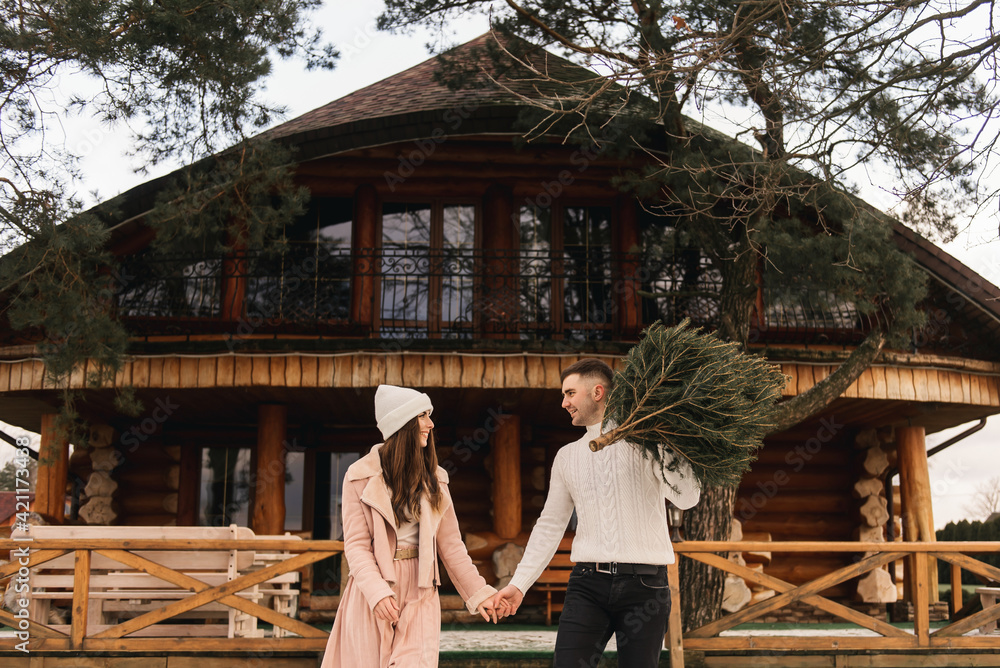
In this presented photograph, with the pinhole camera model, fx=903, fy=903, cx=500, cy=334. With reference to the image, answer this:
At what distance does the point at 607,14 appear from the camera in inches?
340

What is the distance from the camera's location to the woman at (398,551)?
3682 millimetres

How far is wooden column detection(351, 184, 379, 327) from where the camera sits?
10884 mm

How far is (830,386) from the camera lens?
326 inches

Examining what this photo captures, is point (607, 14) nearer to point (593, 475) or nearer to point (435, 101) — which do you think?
point (435, 101)

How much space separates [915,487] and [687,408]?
906 cm

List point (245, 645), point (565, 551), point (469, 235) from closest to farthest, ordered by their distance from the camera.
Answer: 1. point (245, 645)
2. point (565, 551)
3. point (469, 235)

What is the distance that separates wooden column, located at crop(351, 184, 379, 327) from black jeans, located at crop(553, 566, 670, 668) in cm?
724

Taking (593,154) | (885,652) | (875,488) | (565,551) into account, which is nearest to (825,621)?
(875,488)

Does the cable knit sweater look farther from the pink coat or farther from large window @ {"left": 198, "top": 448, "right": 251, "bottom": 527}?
large window @ {"left": 198, "top": 448, "right": 251, "bottom": 527}

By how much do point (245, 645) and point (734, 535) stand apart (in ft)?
22.5

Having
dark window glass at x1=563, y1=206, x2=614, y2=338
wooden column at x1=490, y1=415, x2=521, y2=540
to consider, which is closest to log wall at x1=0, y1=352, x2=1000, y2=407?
wooden column at x1=490, y1=415, x2=521, y2=540

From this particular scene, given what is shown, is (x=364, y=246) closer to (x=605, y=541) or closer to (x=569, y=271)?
(x=569, y=271)

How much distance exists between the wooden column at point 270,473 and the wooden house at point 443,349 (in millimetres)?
24

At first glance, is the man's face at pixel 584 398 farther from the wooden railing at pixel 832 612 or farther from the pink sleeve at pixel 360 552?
the wooden railing at pixel 832 612
